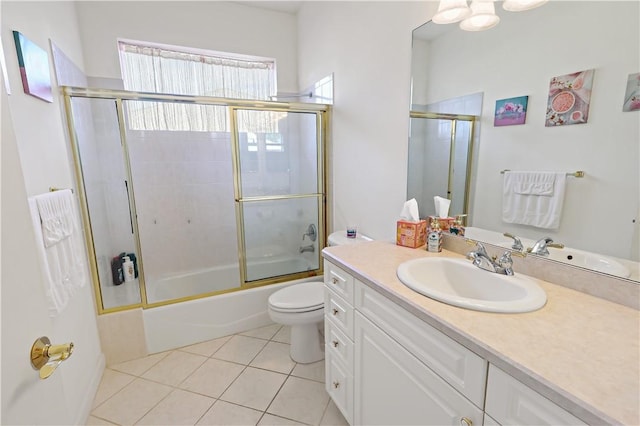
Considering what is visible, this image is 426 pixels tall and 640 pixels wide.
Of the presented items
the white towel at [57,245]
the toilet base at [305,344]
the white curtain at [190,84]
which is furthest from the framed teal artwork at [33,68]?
the toilet base at [305,344]

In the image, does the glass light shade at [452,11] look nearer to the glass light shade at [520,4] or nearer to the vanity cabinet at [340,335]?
the glass light shade at [520,4]

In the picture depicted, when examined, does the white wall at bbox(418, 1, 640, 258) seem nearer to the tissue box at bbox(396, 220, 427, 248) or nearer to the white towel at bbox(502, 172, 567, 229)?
the white towel at bbox(502, 172, 567, 229)

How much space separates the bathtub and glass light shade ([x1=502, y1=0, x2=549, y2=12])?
2.28 metres

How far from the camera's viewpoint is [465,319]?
860 mm

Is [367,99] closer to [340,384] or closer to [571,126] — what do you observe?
[571,126]

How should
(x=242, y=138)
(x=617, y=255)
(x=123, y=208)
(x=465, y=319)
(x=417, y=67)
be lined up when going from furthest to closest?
(x=242, y=138) → (x=123, y=208) → (x=417, y=67) → (x=617, y=255) → (x=465, y=319)

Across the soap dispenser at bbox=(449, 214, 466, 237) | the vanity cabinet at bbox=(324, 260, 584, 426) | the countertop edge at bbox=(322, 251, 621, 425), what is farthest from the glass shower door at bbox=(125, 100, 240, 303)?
the countertop edge at bbox=(322, 251, 621, 425)

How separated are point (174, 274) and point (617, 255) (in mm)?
3113

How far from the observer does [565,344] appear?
0.74m

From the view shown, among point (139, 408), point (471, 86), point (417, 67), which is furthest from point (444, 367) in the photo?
point (139, 408)

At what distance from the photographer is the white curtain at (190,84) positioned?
2.51m

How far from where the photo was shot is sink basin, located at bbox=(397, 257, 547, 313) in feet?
2.99

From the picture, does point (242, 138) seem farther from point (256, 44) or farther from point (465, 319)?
point (465, 319)

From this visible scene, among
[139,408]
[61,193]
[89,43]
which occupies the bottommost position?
[139,408]
